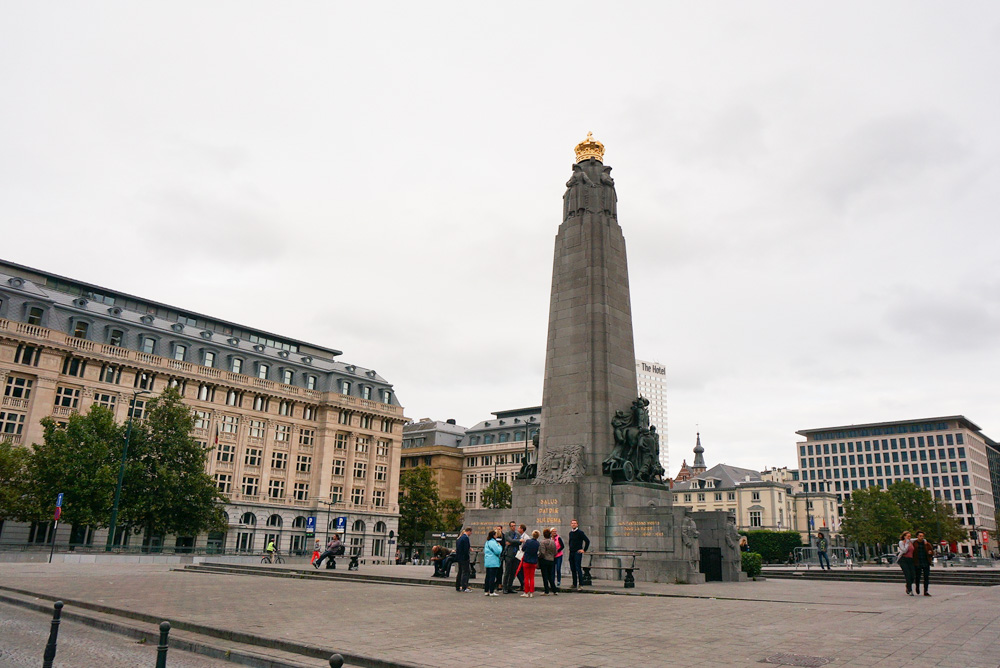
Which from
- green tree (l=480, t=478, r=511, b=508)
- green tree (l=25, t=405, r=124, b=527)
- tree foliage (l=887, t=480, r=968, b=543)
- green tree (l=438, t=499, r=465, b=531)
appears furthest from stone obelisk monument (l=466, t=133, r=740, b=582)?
tree foliage (l=887, t=480, r=968, b=543)

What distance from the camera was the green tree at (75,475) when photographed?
45.7m

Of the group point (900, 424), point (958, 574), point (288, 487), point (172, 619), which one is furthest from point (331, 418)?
point (900, 424)

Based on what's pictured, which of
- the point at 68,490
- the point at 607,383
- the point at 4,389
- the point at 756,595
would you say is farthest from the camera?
the point at 4,389

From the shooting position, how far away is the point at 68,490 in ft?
149

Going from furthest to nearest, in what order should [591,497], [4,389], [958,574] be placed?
[4,389] < [958,574] < [591,497]

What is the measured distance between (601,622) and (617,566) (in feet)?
37.3

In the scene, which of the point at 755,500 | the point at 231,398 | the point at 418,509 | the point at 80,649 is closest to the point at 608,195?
the point at 80,649

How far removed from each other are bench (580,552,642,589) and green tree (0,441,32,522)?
41996 millimetres

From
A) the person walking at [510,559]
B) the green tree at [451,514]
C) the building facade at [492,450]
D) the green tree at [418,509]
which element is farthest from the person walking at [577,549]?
the building facade at [492,450]

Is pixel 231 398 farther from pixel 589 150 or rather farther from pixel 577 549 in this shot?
pixel 577 549

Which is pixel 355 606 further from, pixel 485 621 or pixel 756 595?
pixel 756 595

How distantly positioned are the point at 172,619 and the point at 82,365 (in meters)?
58.3

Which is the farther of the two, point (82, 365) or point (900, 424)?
point (900, 424)

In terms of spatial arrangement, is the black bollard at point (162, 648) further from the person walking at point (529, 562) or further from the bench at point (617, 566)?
the bench at point (617, 566)
